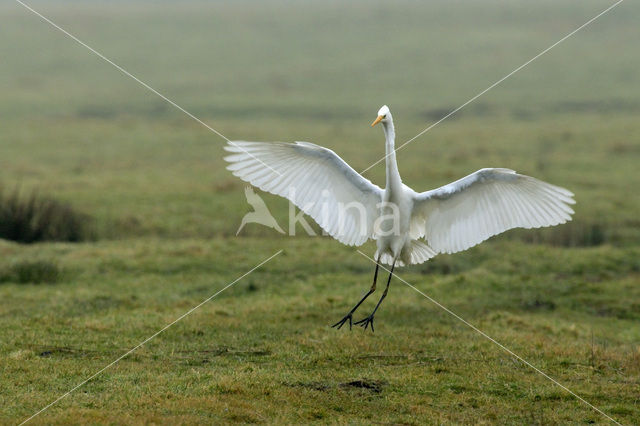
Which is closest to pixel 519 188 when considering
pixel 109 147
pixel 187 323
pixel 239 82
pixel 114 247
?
pixel 187 323

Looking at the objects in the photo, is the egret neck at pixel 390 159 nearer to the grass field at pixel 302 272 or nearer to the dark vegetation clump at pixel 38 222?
the grass field at pixel 302 272

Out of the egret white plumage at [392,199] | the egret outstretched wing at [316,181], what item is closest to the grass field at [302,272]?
the egret white plumage at [392,199]

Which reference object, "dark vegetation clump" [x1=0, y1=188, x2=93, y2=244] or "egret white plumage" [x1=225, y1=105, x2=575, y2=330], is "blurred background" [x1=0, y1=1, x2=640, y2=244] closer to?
"dark vegetation clump" [x1=0, y1=188, x2=93, y2=244]

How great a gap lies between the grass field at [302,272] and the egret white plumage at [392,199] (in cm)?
147

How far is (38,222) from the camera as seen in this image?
17.6 metres

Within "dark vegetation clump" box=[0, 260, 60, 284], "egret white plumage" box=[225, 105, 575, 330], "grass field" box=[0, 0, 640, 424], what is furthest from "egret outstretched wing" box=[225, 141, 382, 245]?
"dark vegetation clump" box=[0, 260, 60, 284]

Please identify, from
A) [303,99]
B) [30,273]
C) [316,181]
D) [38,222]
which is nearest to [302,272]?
[30,273]

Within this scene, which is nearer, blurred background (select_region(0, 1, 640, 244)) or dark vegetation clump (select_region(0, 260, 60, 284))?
dark vegetation clump (select_region(0, 260, 60, 284))

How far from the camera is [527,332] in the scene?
12062mm

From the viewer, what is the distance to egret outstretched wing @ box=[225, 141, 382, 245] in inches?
367

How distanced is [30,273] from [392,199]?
25.9 feet

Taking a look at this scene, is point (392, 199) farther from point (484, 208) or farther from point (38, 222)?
point (38, 222)

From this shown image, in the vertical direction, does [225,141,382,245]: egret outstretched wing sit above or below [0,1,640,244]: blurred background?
below

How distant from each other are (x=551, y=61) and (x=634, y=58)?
5193 mm
